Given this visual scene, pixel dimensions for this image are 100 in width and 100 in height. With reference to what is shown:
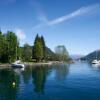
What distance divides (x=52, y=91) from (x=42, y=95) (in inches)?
202

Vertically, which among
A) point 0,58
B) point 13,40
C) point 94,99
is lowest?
point 94,99

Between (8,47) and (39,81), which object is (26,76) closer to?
(39,81)

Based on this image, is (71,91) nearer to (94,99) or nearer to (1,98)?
(94,99)

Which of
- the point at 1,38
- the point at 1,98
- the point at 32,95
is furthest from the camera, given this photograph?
the point at 1,38

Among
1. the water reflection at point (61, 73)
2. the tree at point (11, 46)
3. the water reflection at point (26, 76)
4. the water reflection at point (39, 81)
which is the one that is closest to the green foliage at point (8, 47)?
the tree at point (11, 46)

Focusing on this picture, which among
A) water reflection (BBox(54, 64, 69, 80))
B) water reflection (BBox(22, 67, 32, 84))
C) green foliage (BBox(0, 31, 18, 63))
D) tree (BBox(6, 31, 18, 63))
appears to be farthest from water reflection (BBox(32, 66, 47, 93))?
tree (BBox(6, 31, 18, 63))

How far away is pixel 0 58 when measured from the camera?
155000 millimetres

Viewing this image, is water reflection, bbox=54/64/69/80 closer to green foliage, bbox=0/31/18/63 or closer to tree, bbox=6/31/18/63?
tree, bbox=6/31/18/63

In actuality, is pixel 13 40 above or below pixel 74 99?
above

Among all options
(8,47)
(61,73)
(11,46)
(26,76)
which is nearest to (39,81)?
(26,76)

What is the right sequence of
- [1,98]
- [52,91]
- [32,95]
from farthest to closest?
[52,91], [32,95], [1,98]

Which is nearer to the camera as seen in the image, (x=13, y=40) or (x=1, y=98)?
(x=1, y=98)

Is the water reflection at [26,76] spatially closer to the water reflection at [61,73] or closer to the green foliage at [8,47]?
the water reflection at [61,73]

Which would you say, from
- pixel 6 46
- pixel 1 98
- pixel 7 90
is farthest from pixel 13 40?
pixel 1 98
